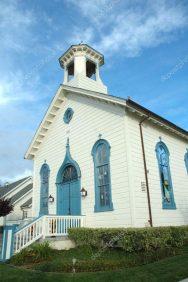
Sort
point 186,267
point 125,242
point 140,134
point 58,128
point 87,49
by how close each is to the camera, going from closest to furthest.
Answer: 1. point 186,267
2. point 125,242
3. point 140,134
4. point 58,128
5. point 87,49

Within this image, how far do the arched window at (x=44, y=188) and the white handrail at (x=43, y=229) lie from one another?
14.7 feet

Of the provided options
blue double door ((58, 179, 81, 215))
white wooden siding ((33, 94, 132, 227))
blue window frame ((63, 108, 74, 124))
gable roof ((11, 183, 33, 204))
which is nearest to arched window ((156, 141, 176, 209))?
white wooden siding ((33, 94, 132, 227))

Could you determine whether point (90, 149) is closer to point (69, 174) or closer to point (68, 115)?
point (69, 174)

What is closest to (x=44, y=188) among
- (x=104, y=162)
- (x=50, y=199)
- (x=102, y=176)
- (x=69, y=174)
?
(x=50, y=199)

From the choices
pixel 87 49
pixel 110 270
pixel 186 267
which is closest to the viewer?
pixel 186 267

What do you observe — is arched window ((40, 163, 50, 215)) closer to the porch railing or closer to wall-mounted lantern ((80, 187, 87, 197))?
wall-mounted lantern ((80, 187, 87, 197))

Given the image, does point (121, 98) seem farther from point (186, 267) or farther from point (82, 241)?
point (186, 267)

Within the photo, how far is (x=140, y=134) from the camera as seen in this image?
43.6 feet

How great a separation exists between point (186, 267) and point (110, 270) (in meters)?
2.16

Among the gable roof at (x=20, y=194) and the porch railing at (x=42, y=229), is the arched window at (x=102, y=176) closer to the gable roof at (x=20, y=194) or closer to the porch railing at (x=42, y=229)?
the porch railing at (x=42, y=229)

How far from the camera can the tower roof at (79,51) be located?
61.7ft

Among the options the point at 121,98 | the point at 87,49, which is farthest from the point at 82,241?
the point at 87,49

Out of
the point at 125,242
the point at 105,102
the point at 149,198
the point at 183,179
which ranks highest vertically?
the point at 105,102

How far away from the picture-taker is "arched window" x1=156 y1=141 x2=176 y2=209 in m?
13.6
